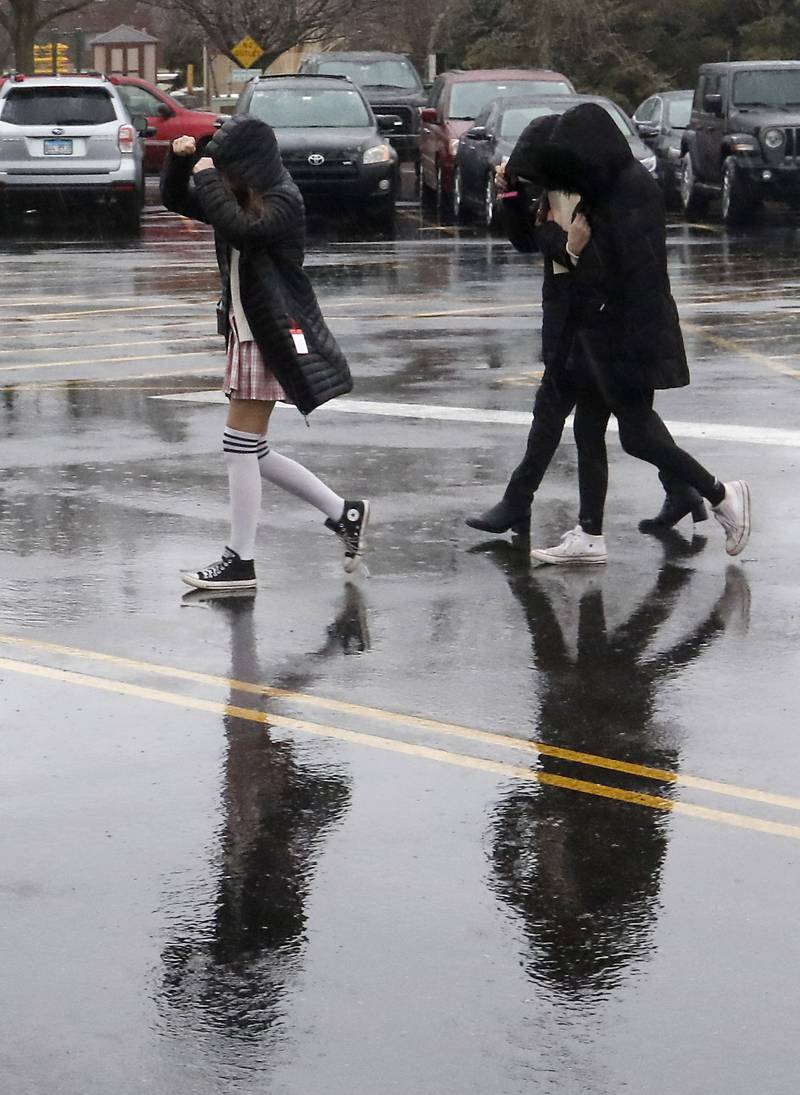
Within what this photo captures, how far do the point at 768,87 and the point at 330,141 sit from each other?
556 centimetres

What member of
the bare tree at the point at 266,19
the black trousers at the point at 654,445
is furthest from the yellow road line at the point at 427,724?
the bare tree at the point at 266,19

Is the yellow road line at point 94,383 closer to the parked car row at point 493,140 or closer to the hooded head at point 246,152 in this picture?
the hooded head at point 246,152

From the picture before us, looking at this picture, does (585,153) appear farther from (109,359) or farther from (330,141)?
(330,141)

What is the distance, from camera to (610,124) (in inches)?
311

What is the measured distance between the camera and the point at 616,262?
26.3 ft

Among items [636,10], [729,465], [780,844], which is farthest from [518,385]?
[636,10]

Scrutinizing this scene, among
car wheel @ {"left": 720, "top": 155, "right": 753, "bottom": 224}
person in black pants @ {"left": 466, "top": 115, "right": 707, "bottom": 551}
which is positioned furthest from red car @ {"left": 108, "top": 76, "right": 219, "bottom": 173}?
person in black pants @ {"left": 466, "top": 115, "right": 707, "bottom": 551}

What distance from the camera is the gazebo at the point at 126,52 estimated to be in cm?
10144

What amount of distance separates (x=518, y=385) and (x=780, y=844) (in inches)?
312

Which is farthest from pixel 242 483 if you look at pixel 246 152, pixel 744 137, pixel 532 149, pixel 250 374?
pixel 744 137

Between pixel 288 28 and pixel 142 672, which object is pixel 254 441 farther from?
pixel 288 28

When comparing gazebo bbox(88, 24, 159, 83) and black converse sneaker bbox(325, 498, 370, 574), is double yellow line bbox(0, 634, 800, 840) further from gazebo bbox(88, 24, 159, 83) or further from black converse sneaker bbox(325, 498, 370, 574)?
gazebo bbox(88, 24, 159, 83)

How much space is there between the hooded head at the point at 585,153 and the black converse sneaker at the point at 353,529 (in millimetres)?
1362

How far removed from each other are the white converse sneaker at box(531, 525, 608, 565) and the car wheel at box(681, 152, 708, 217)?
20.7 meters
